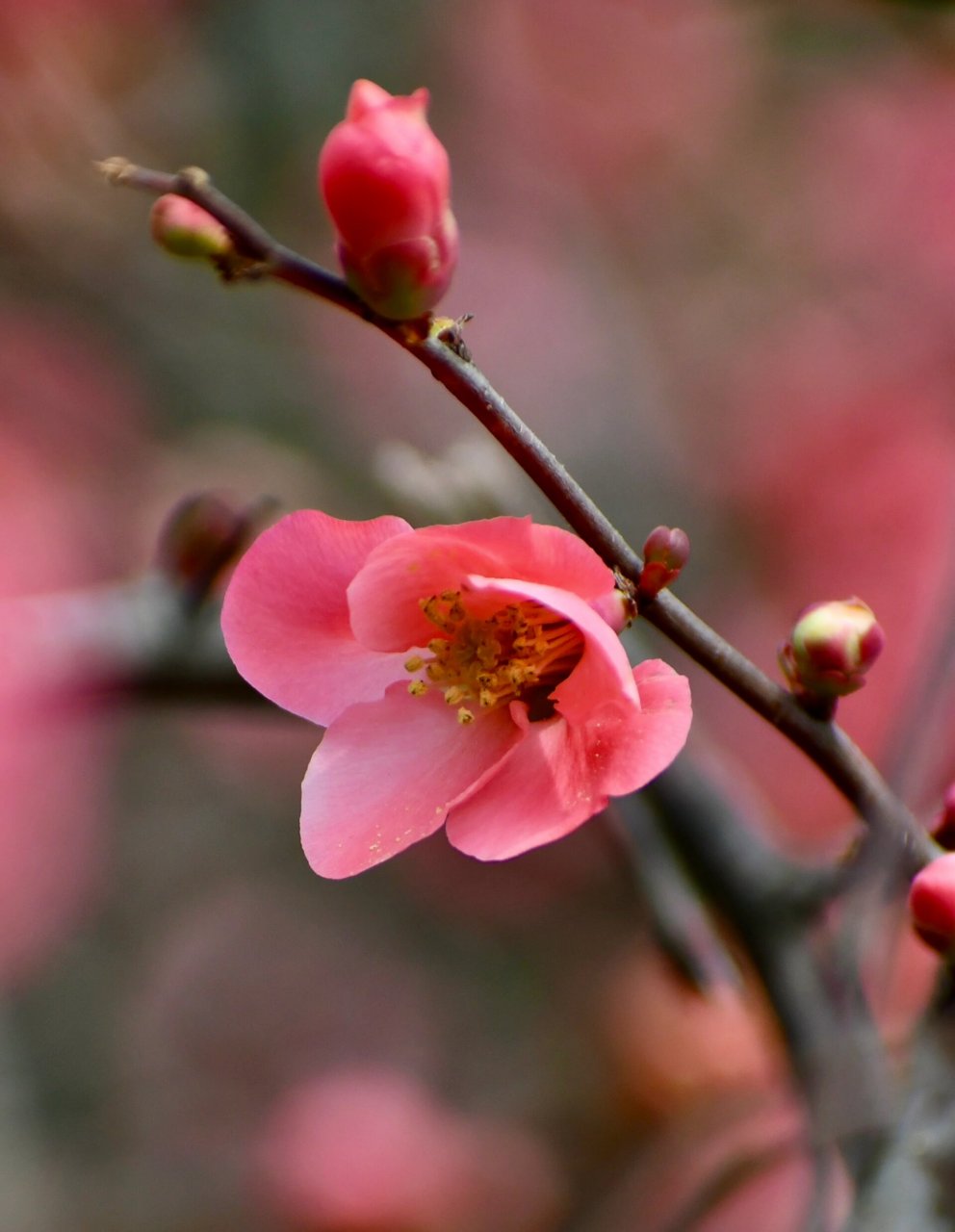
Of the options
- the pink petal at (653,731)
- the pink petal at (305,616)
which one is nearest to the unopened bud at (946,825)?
the pink petal at (653,731)

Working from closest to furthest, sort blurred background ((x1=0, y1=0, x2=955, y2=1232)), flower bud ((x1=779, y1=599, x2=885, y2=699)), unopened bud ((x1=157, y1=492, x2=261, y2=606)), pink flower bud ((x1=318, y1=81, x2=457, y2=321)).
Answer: pink flower bud ((x1=318, y1=81, x2=457, y2=321)) → flower bud ((x1=779, y1=599, x2=885, y2=699)) → unopened bud ((x1=157, y1=492, x2=261, y2=606)) → blurred background ((x1=0, y1=0, x2=955, y2=1232))

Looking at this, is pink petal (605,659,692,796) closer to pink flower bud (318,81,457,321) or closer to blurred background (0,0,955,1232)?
pink flower bud (318,81,457,321)

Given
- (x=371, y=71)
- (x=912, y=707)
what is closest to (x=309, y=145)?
(x=371, y=71)

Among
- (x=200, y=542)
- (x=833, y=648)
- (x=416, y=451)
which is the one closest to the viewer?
(x=833, y=648)

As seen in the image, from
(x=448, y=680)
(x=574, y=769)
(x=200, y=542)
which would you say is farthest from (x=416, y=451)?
(x=574, y=769)

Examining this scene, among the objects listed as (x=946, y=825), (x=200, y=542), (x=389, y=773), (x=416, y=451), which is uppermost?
(x=946, y=825)

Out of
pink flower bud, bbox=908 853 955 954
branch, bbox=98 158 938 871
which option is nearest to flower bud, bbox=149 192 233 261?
branch, bbox=98 158 938 871

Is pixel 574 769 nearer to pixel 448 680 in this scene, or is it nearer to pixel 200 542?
pixel 448 680

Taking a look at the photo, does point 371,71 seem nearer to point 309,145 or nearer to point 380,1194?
point 309,145
